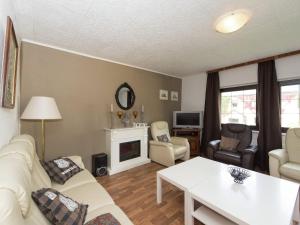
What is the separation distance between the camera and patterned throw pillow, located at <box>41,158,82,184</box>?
1.67 metres

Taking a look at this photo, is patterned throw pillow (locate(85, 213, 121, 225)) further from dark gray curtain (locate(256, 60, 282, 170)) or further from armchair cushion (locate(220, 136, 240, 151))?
dark gray curtain (locate(256, 60, 282, 170))

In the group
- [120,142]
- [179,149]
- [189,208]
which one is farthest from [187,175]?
[120,142]

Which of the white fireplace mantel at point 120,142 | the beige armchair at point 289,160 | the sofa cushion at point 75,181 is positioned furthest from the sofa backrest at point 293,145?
the sofa cushion at point 75,181

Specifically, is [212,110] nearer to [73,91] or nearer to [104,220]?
[73,91]

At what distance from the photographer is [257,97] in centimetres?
322

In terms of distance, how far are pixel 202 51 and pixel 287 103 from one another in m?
2.06

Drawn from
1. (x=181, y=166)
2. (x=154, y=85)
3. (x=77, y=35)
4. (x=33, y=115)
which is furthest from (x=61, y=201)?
(x=154, y=85)

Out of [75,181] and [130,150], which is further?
[130,150]

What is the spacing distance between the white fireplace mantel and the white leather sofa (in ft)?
3.54

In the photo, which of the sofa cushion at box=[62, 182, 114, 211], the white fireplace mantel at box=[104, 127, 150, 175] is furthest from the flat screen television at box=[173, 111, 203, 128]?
the sofa cushion at box=[62, 182, 114, 211]

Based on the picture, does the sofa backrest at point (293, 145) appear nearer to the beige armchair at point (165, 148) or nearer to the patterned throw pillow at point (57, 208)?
the beige armchair at point (165, 148)

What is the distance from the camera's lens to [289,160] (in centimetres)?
247

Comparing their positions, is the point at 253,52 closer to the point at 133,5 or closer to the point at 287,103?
the point at 287,103

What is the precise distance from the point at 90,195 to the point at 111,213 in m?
0.36
